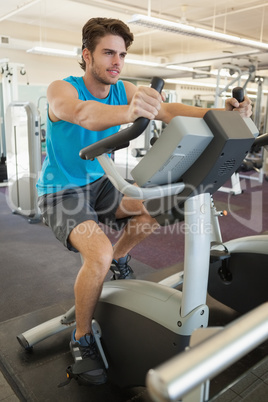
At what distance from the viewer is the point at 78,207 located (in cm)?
160

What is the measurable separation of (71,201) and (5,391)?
863mm

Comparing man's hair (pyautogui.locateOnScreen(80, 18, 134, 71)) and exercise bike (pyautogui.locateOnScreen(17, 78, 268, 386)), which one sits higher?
man's hair (pyautogui.locateOnScreen(80, 18, 134, 71))

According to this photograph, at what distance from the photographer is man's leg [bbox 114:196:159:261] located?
1811 millimetres

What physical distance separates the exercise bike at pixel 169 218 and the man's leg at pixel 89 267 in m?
0.09

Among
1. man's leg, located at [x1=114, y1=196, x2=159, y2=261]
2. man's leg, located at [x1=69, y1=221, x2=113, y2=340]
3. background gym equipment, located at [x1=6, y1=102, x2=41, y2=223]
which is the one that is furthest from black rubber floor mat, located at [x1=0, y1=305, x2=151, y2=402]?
background gym equipment, located at [x1=6, y1=102, x2=41, y2=223]

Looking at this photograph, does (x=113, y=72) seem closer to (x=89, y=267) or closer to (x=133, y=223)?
(x=133, y=223)

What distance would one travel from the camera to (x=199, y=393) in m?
0.65

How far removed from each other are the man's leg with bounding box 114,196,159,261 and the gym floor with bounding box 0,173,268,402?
61 cm

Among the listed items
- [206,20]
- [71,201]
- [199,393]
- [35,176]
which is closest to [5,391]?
[71,201]

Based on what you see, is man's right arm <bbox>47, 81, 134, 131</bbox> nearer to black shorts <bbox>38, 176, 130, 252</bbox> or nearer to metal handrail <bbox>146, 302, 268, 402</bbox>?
black shorts <bbox>38, 176, 130, 252</bbox>

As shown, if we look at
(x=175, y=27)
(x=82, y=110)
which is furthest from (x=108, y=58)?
(x=175, y=27)

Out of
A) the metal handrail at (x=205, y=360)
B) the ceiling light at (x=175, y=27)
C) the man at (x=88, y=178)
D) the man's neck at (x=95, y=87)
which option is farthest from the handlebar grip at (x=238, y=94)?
the ceiling light at (x=175, y=27)

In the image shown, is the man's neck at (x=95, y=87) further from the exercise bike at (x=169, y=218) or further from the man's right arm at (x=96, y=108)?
the exercise bike at (x=169, y=218)

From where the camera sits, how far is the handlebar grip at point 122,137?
101 cm
